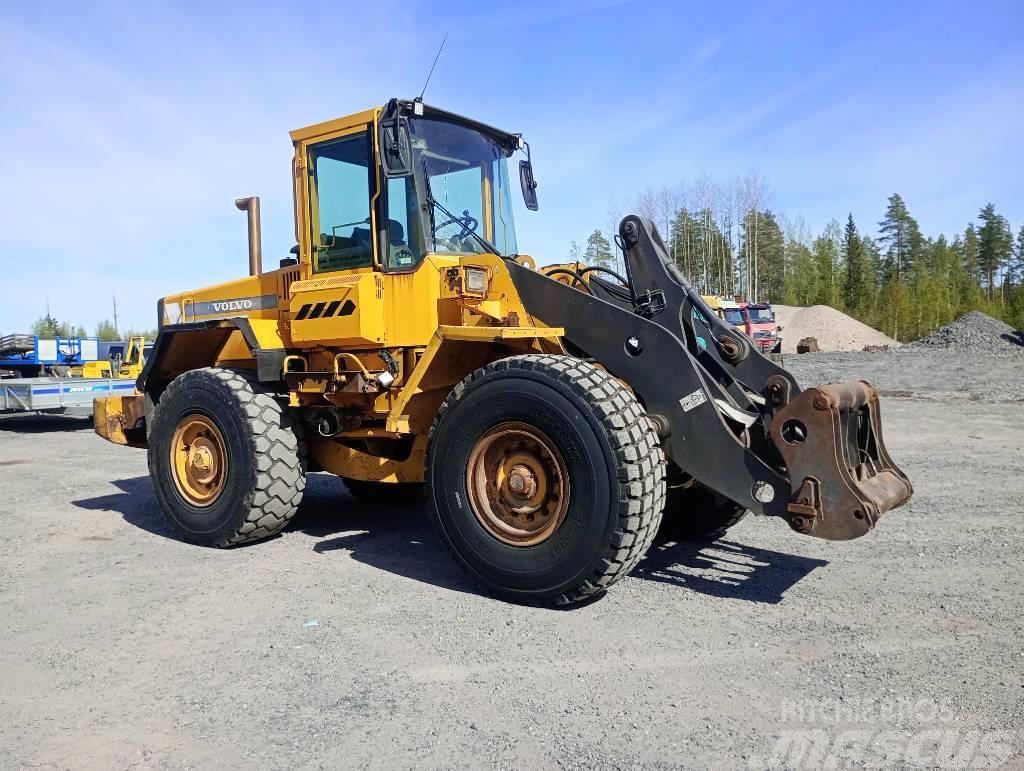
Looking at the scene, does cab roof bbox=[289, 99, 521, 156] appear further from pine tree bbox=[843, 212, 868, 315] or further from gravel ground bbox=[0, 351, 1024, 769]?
pine tree bbox=[843, 212, 868, 315]

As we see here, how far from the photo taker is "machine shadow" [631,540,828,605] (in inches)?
183

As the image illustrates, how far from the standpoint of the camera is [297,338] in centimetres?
572

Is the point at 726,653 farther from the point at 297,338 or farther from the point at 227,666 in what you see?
the point at 297,338

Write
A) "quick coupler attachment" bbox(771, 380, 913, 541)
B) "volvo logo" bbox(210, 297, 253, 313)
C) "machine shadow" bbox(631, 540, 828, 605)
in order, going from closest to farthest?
"quick coupler attachment" bbox(771, 380, 913, 541)
"machine shadow" bbox(631, 540, 828, 605)
"volvo logo" bbox(210, 297, 253, 313)

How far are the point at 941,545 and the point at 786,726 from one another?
3259 mm

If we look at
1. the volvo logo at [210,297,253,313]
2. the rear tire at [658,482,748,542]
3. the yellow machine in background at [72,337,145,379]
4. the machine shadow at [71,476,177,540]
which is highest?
the volvo logo at [210,297,253,313]

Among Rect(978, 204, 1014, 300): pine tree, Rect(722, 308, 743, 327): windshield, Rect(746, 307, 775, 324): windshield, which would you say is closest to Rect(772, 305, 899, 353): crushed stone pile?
Rect(746, 307, 775, 324): windshield

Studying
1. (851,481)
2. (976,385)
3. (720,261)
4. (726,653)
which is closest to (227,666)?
(726,653)

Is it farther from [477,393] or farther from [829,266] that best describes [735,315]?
[829,266]

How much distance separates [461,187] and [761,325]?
31.2 metres

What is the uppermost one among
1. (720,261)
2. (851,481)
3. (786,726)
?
(720,261)

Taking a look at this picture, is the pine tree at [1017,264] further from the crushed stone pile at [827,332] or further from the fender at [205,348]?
the fender at [205,348]

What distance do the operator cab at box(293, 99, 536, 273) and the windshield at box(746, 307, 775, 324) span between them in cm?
3078

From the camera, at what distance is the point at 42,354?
18078 mm
